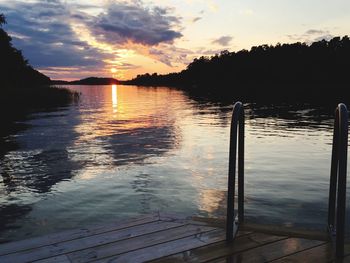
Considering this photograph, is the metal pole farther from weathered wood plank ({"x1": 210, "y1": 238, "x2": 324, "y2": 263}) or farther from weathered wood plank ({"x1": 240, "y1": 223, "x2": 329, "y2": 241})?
weathered wood plank ({"x1": 240, "y1": 223, "x2": 329, "y2": 241})

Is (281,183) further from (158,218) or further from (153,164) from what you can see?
(158,218)

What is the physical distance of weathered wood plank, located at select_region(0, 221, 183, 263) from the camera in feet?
15.4

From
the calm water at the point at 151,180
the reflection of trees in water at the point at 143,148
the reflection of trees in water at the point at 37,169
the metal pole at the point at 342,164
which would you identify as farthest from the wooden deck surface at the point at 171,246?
the reflection of trees in water at the point at 37,169

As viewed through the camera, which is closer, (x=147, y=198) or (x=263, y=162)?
(x=147, y=198)

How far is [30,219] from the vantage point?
883cm

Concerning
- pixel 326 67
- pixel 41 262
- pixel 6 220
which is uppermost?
pixel 326 67

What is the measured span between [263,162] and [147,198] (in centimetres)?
649

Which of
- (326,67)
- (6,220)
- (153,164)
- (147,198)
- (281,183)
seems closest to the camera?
(6,220)

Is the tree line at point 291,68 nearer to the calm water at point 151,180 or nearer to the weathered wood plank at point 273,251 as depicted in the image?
the calm water at point 151,180

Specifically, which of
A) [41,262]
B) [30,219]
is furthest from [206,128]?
[41,262]

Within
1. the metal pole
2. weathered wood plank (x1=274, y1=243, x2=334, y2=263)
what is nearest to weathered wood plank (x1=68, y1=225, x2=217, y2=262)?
weathered wood plank (x1=274, y1=243, x2=334, y2=263)

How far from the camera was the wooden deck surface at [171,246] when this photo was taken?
178 inches

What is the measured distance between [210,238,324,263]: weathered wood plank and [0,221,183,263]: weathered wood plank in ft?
4.47

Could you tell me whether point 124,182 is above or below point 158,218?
below
